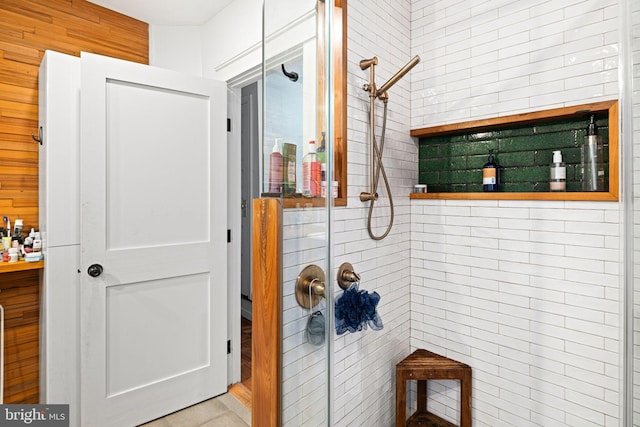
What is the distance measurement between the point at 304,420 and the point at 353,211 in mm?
770

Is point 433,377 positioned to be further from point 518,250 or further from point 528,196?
point 528,196

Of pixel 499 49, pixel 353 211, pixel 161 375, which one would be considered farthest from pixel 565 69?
pixel 161 375

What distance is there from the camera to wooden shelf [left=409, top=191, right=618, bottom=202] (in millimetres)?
1096

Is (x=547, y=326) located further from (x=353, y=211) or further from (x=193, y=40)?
(x=193, y=40)

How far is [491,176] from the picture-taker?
1.38 metres

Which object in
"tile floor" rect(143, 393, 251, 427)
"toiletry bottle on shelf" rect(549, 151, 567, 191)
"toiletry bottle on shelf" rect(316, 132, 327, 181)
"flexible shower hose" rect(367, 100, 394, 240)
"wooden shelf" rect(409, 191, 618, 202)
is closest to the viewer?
"toiletry bottle on shelf" rect(316, 132, 327, 181)

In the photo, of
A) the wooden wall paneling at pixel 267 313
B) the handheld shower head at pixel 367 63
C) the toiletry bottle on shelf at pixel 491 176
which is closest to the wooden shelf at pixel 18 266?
the wooden wall paneling at pixel 267 313

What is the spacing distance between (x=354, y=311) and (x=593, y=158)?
A: 106 centimetres

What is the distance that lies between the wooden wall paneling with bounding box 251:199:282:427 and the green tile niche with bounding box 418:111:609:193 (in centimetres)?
113

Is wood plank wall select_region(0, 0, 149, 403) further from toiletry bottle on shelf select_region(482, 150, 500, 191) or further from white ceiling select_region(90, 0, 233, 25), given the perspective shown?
toiletry bottle on shelf select_region(482, 150, 500, 191)

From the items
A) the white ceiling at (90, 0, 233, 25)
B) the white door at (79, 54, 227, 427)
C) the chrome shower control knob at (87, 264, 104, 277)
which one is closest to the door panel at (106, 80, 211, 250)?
the white door at (79, 54, 227, 427)

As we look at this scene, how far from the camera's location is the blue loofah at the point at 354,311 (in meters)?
1.18

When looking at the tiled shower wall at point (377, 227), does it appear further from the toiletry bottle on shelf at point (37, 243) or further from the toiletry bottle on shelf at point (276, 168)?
the toiletry bottle on shelf at point (37, 243)

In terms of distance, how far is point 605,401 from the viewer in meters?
1.11
